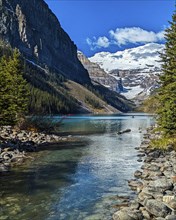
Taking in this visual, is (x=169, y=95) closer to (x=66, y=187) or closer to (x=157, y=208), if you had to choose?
(x=66, y=187)

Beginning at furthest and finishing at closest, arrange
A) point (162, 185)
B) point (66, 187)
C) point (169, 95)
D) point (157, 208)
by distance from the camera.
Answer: point (169, 95) → point (66, 187) → point (162, 185) → point (157, 208)

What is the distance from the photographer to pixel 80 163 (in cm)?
3500

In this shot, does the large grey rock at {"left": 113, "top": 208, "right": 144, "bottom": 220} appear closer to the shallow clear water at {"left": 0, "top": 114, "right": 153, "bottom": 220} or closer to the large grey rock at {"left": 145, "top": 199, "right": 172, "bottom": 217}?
the large grey rock at {"left": 145, "top": 199, "right": 172, "bottom": 217}

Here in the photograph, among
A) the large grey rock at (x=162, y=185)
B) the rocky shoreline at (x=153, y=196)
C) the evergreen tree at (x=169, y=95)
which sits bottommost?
the rocky shoreline at (x=153, y=196)

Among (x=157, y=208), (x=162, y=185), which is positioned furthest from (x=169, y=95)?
(x=157, y=208)

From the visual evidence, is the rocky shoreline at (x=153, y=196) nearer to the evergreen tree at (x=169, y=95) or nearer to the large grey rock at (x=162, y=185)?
the large grey rock at (x=162, y=185)

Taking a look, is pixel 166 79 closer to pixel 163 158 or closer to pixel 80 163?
pixel 163 158

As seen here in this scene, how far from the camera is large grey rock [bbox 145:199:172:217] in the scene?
683 inches

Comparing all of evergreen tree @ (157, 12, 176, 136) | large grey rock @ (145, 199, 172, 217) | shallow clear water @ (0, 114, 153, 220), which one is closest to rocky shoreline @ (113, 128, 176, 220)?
large grey rock @ (145, 199, 172, 217)

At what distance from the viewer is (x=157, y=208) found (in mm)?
17625

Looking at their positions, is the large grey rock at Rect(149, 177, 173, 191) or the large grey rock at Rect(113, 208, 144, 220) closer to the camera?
the large grey rock at Rect(113, 208, 144, 220)

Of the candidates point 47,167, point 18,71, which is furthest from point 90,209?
point 18,71

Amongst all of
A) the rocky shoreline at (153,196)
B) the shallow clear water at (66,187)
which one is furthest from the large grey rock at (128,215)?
the shallow clear water at (66,187)

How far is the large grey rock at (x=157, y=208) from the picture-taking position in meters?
17.3
